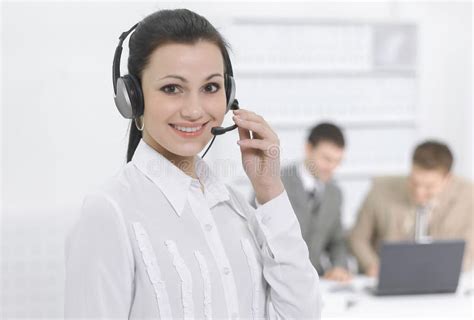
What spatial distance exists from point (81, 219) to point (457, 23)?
4.35 m

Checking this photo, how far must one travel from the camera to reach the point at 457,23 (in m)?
4.72

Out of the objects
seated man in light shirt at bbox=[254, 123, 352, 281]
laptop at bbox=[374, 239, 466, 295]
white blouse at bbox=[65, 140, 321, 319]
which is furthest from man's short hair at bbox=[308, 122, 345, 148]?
white blouse at bbox=[65, 140, 321, 319]

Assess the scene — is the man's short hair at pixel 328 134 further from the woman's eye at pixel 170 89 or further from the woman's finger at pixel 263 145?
the woman's eye at pixel 170 89

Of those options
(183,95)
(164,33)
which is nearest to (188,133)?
(183,95)

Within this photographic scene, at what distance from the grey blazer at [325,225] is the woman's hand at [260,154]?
1845 mm

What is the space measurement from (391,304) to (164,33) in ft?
6.07

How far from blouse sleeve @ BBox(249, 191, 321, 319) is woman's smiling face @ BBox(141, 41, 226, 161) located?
18 centimetres

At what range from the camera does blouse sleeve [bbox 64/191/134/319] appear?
3.11 ft

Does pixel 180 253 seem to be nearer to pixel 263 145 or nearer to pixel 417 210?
pixel 263 145

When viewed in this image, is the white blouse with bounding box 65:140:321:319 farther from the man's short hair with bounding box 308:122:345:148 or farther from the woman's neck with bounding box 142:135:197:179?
the man's short hair with bounding box 308:122:345:148

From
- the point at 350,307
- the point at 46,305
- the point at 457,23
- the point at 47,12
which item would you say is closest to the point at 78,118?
the point at 47,12

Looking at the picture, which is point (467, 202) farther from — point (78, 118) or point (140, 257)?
point (140, 257)

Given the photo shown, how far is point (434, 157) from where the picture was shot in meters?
3.07

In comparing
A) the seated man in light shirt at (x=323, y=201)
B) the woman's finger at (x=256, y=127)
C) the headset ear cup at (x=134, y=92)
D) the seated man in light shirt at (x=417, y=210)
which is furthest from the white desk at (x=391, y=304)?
the headset ear cup at (x=134, y=92)
